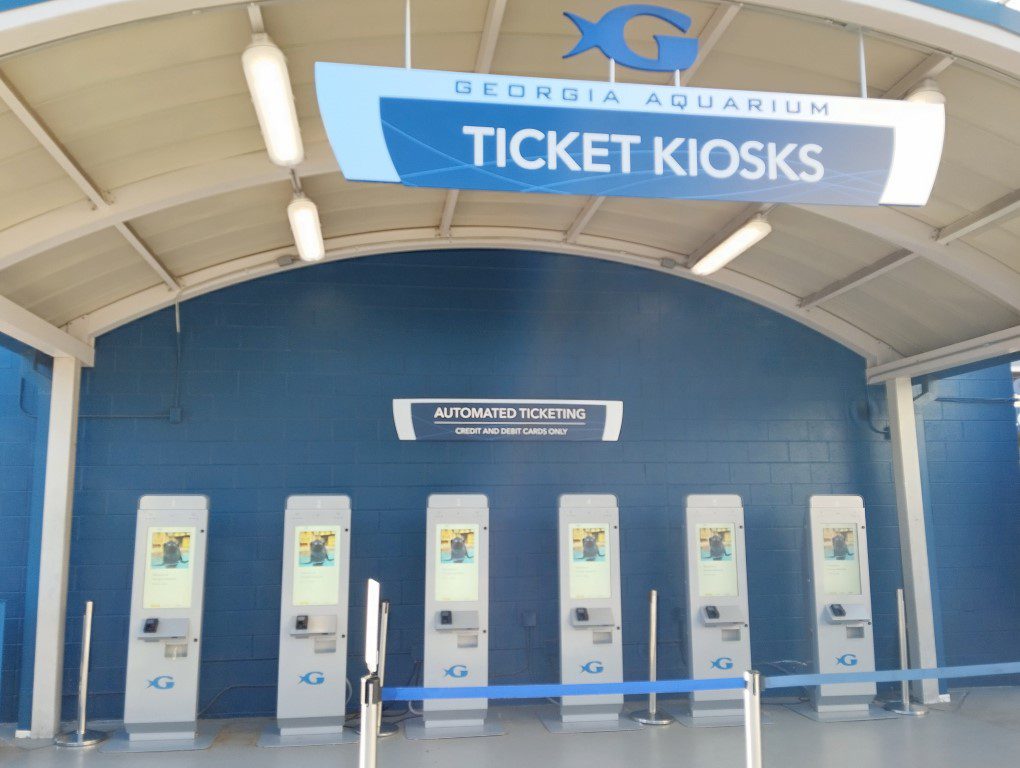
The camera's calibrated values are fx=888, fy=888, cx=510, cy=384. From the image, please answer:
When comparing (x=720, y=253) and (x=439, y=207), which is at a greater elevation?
(x=439, y=207)

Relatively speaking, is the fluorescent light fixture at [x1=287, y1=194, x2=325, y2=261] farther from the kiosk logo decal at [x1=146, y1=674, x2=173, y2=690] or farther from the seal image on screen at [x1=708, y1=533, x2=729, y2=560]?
the seal image on screen at [x1=708, y1=533, x2=729, y2=560]

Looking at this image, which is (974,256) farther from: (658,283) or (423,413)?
(423,413)

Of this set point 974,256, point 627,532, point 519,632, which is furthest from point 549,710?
point 974,256

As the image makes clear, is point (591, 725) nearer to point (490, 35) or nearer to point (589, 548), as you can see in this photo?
point (589, 548)

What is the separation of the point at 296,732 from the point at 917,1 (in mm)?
5856

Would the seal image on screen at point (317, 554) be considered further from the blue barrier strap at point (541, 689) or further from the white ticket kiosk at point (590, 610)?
the blue barrier strap at point (541, 689)

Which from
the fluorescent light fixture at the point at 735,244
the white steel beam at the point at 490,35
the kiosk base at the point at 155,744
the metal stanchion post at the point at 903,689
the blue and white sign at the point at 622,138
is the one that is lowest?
the kiosk base at the point at 155,744

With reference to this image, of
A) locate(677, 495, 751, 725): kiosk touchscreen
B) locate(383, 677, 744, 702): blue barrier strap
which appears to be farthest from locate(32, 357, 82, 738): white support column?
locate(677, 495, 751, 725): kiosk touchscreen

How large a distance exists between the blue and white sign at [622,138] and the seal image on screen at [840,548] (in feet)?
14.4

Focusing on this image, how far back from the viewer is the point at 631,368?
7867 mm

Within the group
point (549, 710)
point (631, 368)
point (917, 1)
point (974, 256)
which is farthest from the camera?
point (631, 368)

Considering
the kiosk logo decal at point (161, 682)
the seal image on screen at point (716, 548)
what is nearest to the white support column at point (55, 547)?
the kiosk logo decal at point (161, 682)

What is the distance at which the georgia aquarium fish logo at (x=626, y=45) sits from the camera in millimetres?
3338

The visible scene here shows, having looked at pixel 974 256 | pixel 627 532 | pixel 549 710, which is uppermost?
pixel 974 256
